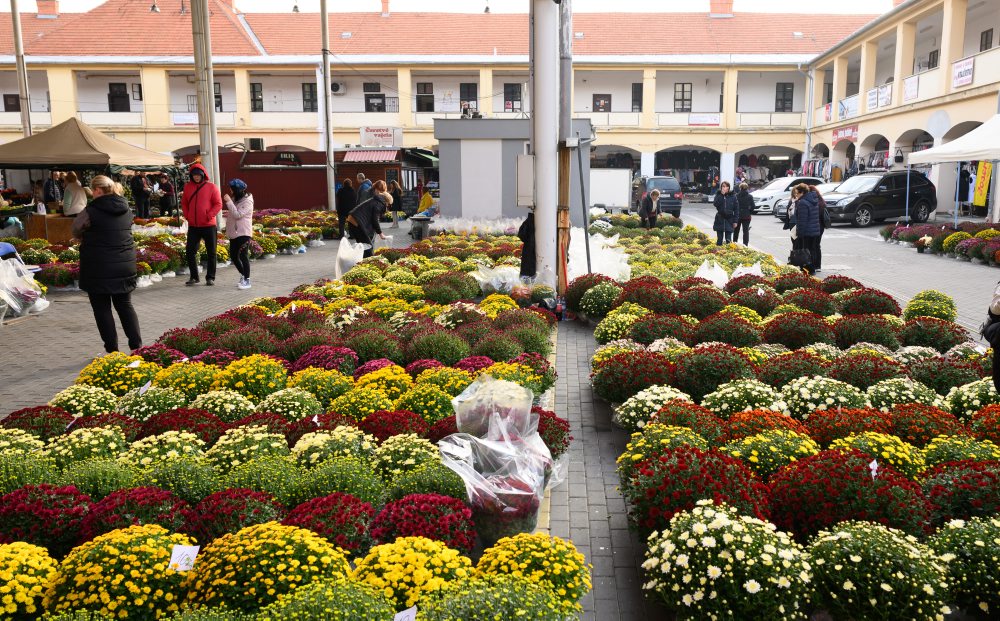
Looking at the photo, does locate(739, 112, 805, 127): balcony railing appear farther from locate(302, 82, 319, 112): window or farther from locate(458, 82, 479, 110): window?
locate(302, 82, 319, 112): window

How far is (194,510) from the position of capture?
4289mm

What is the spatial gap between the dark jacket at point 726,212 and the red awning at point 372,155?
1567cm

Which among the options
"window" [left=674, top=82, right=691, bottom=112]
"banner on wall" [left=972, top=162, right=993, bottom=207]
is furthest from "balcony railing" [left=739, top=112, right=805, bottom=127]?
"banner on wall" [left=972, top=162, right=993, bottom=207]

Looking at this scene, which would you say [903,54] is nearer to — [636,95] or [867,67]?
[867,67]

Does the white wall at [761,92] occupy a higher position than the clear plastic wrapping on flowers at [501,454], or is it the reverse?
the white wall at [761,92]

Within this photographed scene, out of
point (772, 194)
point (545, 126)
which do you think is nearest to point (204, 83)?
point (545, 126)

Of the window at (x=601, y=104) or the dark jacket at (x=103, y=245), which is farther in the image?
the window at (x=601, y=104)

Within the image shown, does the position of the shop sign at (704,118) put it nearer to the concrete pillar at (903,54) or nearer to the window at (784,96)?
the window at (784,96)

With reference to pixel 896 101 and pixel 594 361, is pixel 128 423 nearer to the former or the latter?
pixel 594 361

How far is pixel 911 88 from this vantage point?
96.9 feet

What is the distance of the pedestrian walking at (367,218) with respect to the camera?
15.1 metres

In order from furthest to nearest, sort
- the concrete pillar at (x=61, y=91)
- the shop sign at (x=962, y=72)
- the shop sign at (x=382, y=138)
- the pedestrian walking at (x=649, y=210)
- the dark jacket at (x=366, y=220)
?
1. the concrete pillar at (x=61, y=91)
2. the shop sign at (x=382, y=138)
3. the shop sign at (x=962, y=72)
4. the pedestrian walking at (x=649, y=210)
5. the dark jacket at (x=366, y=220)

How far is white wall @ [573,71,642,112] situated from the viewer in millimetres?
45906

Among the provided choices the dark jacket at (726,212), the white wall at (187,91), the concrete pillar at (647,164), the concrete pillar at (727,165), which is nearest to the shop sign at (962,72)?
the dark jacket at (726,212)
